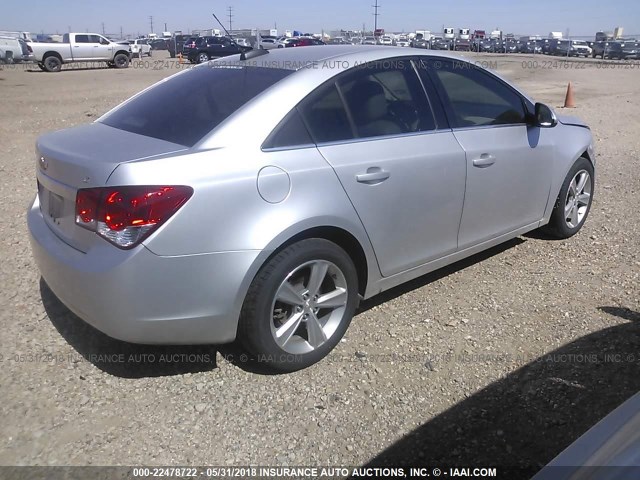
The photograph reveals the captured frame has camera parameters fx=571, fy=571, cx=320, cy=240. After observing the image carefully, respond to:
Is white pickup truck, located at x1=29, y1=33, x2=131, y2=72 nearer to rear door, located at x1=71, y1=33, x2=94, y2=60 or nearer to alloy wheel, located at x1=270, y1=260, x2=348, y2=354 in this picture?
rear door, located at x1=71, y1=33, x2=94, y2=60

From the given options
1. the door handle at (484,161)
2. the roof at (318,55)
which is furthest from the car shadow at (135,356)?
the door handle at (484,161)

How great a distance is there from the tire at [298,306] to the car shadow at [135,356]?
0.45 metres

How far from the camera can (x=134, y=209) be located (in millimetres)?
2527

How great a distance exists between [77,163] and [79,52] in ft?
108

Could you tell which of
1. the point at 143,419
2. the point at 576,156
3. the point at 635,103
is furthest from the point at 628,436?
the point at 635,103

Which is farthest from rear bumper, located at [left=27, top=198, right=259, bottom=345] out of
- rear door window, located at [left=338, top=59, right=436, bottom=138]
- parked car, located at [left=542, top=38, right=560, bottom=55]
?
parked car, located at [left=542, top=38, right=560, bottom=55]

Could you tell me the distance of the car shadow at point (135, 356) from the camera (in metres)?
3.18

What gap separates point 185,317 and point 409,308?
5.59 feet

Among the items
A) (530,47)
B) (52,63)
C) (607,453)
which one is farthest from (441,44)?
(607,453)

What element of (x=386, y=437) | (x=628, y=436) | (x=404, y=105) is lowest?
(x=386, y=437)

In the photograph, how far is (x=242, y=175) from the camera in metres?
2.73

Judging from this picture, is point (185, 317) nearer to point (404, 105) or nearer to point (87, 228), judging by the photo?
point (87, 228)

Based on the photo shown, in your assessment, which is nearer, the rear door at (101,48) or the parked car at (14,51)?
the parked car at (14,51)

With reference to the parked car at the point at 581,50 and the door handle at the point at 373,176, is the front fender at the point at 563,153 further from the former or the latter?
the parked car at the point at 581,50
